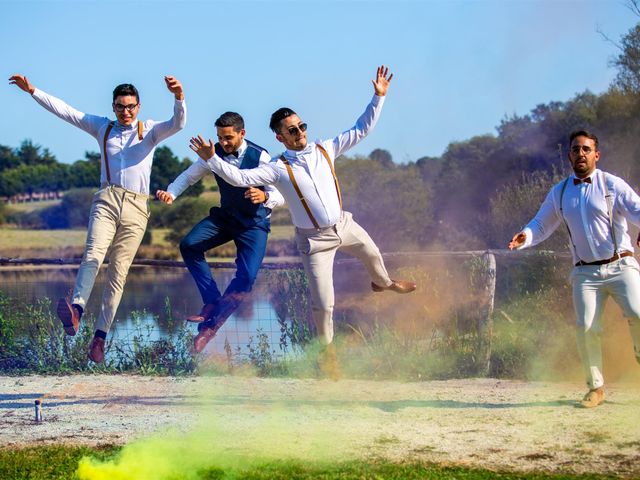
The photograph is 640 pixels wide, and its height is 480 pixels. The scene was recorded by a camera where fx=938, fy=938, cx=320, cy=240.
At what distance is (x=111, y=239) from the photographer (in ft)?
32.7

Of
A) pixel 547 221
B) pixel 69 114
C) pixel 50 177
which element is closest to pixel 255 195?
pixel 69 114

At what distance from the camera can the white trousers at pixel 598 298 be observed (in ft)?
28.6

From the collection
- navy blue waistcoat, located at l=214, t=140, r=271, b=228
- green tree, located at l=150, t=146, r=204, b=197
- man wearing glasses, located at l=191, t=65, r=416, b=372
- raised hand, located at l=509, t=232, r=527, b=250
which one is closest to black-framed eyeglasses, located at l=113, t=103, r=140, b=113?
navy blue waistcoat, located at l=214, t=140, r=271, b=228

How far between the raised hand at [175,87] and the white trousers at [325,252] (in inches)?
70.3

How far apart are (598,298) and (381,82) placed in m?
2.96

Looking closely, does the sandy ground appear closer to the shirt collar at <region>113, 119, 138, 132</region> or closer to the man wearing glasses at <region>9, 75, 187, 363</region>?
the man wearing glasses at <region>9, 75, 187, 363</region>

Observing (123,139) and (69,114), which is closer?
(123,139)

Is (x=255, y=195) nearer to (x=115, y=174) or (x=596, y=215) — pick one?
(x=115, y=174)

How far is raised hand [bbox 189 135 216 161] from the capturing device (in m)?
8.70

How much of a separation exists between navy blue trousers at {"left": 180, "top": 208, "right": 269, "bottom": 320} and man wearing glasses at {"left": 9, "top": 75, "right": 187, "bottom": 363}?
0.65 m

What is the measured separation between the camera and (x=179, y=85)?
9.27 metres

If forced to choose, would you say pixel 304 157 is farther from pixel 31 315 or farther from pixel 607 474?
pixel 31 315

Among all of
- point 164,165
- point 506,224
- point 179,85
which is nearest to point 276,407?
point 179,85

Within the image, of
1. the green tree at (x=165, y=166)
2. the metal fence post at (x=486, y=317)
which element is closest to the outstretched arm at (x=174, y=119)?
the metal fence post at (x=486, y=317)
